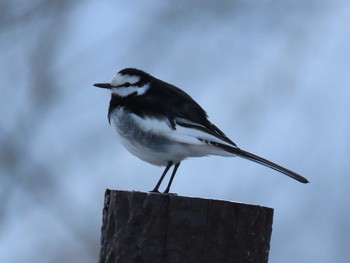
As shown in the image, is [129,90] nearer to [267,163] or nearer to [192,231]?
[267,163]

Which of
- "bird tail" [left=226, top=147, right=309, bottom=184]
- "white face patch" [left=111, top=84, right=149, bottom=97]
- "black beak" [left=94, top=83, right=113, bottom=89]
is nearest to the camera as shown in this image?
"bird tail" [left=226, top=147, right=309, bottom=184]

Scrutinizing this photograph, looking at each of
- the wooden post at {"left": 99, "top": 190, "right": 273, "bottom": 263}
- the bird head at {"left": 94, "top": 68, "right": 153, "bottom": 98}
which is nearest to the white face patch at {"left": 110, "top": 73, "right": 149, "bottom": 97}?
the bird head at {"left": 94, "top": 68, "right": 153, "bottom": 98}

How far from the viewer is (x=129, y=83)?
5.12 metres

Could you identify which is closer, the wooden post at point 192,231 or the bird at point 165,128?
the wooden post at point 192,231

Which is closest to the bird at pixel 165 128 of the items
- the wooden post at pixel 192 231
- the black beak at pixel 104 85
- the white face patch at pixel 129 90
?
the white face patch at pixel 129 90

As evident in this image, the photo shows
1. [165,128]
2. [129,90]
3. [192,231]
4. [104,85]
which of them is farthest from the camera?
[104,85]

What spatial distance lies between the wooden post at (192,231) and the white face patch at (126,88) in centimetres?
223

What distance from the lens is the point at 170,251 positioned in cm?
278

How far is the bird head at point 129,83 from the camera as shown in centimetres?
506

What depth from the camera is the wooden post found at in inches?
109

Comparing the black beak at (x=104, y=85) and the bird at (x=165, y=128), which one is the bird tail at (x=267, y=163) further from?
the black beak at (x=104, y=85)

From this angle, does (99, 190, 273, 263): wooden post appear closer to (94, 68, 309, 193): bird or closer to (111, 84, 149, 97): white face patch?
(94, 68, 309, 193): bird

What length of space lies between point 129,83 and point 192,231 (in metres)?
2.50

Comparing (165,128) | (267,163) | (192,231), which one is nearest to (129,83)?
(165,128)
